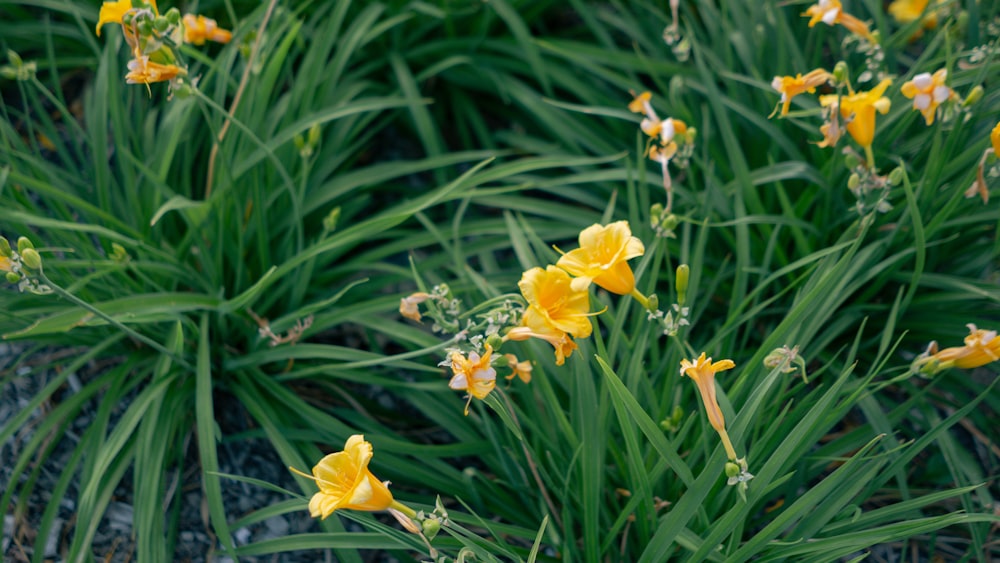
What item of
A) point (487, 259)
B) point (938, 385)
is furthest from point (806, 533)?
point (487, 259)

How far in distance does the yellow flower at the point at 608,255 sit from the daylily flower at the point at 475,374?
21 centimetres

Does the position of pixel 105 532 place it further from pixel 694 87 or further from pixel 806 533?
pixel 694 87

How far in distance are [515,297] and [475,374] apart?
21 cm

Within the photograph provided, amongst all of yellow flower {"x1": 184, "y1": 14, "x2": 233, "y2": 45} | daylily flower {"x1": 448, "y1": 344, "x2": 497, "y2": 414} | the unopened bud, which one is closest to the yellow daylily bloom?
daylily flower {"x1": 448, "y1": 344, "x2": 497, "y2": 414}

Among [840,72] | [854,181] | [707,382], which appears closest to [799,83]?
[840,72]

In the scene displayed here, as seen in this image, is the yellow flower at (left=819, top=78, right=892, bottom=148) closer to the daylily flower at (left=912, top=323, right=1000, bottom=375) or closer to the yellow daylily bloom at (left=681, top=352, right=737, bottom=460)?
the daylily flower at (left=912, top=323, right=1000, bottom=375)

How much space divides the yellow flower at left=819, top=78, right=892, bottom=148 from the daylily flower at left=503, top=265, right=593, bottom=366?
2.29ft

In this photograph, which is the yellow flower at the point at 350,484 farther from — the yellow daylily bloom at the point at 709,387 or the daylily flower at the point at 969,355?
the daylily flower at the point at 969,355

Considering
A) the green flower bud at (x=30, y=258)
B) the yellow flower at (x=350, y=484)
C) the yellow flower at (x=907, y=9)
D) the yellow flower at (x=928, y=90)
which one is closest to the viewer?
the yellow flower at (x=350, y=484)

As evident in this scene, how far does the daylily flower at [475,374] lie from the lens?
4.22 feet

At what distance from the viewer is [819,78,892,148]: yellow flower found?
1.58 m

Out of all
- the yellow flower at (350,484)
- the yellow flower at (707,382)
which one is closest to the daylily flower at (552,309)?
the yellow flower at (707,382)

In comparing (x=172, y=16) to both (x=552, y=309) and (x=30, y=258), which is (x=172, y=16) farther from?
(x=552, y=309)

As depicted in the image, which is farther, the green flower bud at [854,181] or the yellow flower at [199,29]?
the yellow flower at [199,29]
